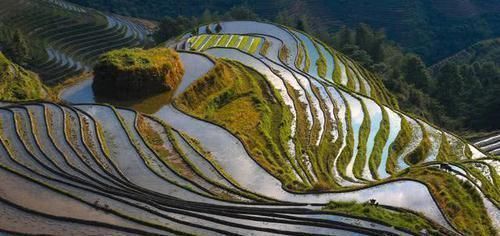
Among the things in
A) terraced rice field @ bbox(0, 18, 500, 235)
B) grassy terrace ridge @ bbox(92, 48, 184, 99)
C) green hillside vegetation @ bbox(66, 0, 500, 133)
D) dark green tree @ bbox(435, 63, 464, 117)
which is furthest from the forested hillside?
grassy terrace ridge @ bbox(92, 48, 184, 99)

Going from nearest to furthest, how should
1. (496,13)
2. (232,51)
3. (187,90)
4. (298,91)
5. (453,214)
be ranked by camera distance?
(453,214)
(187,90)
(298,91)
(232,51)
(496,13)

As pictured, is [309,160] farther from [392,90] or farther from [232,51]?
[392,90]

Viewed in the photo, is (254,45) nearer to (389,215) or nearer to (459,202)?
(459,202)

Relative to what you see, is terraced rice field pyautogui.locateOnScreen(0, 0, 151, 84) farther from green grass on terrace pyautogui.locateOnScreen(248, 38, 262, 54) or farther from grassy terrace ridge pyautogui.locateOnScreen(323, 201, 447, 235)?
grassy terrace ridge pyautogui.locateOnScreen(323, 201, 447, 235)

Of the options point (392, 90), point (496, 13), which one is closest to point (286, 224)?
point (392, 90)

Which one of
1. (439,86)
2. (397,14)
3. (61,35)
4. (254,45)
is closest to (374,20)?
(397,14)

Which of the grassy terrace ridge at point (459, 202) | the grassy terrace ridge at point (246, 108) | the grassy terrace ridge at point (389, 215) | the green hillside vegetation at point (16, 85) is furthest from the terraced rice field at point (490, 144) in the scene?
the green hillside vegetation at point (16, 85)
